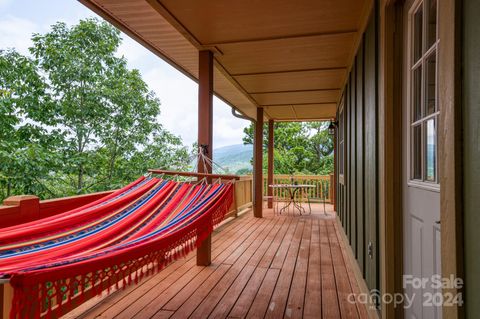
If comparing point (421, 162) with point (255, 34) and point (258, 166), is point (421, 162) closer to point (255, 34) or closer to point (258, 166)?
point (255, 34)

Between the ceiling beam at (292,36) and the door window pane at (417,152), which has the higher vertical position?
the ceiling beam at (292,36)

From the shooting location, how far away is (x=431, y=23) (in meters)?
1.38

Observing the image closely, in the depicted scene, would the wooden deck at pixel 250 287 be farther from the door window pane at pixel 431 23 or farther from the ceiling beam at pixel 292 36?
the ceiling beam at pixel 292 36

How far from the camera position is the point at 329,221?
588cm

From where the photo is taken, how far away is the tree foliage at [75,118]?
6.50 meters

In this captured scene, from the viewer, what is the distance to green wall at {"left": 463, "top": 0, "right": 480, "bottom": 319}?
72 cm

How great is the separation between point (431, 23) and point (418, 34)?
7.3 inches

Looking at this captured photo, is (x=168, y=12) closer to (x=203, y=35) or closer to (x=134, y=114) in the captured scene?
(x=203, y=35)

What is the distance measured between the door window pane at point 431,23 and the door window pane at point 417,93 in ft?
0.55

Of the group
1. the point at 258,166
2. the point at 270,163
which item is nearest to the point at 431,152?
the point at 258,166

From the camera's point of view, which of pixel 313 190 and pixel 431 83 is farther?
pixel 313 190

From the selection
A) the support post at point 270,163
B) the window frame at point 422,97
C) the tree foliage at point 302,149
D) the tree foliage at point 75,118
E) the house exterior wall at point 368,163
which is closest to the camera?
Result: the window frame at point 422,97

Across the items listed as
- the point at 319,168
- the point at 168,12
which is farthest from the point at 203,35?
the point at 319,168

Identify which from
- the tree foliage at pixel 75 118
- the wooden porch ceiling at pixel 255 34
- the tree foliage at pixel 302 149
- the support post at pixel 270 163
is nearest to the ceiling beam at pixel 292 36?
the wooden porch ceiling at pixel 255 34
